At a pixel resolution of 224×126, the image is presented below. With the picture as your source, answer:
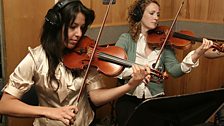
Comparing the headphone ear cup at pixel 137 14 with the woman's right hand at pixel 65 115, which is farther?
the headphone ear cup at pixel 137 14

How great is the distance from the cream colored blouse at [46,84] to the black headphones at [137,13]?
782mm

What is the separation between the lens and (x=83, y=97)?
1.53 meters

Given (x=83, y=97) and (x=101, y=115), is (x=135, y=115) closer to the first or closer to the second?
(x=83, y=97)

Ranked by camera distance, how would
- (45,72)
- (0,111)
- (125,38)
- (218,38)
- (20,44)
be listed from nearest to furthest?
(0,111), (45,72), (20,44), (125,38), (218,38)

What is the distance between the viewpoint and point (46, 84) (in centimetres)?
140

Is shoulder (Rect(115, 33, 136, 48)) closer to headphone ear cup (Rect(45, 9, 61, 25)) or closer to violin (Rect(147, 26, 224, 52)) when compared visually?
violin (Rect(147, 26, 224, 52))

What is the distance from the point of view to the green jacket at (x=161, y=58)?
2.07m

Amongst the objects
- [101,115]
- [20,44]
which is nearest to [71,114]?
[20,44]

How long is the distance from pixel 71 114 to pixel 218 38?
2.08 m

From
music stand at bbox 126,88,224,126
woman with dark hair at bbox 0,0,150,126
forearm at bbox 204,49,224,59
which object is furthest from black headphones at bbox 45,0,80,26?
forearm at bbox 204,49,224,59

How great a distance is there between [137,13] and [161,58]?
0.36 m

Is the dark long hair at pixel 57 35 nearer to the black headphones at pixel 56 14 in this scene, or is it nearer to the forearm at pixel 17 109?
the black headphones at pixel 56 14

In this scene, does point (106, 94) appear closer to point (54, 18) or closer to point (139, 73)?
point (139, 73)

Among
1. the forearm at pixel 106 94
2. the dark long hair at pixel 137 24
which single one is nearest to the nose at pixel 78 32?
the forearm at pixel 106 94
